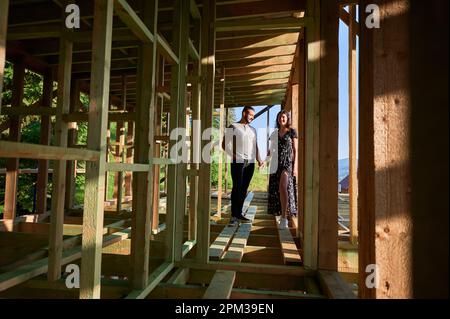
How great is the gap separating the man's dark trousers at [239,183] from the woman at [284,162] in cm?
36

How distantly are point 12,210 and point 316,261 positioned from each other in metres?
4.53

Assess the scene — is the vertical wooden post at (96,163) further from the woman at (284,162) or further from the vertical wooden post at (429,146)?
the woman at (284,162)

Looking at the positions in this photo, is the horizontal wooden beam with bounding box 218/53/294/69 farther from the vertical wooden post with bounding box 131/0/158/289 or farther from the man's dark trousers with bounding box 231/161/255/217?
the vertical wooden post with bounding box 131/0/158/289

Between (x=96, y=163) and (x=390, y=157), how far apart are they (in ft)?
4.19

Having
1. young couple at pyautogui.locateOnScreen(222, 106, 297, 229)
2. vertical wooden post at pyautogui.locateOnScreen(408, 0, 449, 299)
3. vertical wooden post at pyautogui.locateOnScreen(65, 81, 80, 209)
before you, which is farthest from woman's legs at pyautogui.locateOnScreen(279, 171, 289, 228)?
vertical wooden post at pyautogui.locateOnScreen(65, 81, 80, 209)

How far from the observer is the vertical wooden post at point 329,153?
2371 millimetres

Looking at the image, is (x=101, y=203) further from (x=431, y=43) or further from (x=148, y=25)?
(x=431, y=43)

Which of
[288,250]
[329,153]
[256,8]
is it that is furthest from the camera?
[256,8]

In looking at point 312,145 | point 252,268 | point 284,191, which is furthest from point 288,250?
point 312,145

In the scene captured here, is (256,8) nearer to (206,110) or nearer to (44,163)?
(206,110)

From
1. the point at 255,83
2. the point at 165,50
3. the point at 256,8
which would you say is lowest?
the point at 165,50

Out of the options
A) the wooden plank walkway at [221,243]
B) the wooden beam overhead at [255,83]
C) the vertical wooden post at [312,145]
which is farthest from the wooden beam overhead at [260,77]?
the vertical wooden post at [312,145]

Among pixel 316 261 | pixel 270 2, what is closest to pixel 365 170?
pixel 316 261

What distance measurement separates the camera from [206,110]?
2578mm
